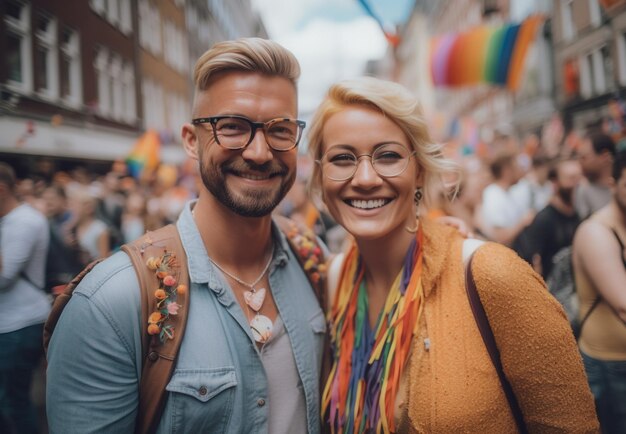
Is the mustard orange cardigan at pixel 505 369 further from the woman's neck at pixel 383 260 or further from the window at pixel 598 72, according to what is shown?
the window at pixel 598 72

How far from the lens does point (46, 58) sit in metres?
1.62

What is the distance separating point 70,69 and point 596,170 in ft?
12.9

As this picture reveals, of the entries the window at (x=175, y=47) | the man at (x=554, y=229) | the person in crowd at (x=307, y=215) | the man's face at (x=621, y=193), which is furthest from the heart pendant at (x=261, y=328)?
the person in crowd at (x=307, y=215)

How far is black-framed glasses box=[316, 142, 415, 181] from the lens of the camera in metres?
1.65

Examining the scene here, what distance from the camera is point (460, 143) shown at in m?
16.1

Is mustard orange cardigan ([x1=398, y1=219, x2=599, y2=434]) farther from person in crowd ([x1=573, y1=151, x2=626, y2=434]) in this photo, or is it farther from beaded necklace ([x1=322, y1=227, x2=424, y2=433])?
person in crowd ([x1=573, y1=151, x2=626, y2=434])

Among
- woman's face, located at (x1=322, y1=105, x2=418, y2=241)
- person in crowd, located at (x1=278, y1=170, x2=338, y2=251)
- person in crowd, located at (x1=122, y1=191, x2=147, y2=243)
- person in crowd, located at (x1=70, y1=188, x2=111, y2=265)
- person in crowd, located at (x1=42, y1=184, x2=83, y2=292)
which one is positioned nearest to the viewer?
woman's face, located at (x1=322, y1=105, x2=418, y2=241)

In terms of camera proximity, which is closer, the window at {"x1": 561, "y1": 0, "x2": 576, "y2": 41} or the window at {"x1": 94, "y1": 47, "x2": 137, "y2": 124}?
the window at {"x1": 94, "y1": 47, "x2": 137, "y2": 124}

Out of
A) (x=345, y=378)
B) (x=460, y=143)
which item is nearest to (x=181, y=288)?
(x=345, y=378)

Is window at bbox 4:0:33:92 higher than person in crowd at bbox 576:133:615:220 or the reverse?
higher

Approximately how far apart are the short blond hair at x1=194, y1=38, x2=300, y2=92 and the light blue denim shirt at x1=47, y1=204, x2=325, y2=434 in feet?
2.07

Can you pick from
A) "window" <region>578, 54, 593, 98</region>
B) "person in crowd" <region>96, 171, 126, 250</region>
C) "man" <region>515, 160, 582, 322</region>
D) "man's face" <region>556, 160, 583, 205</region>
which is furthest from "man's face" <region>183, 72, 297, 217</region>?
"person in crowd" <region>96, 171, 126, 250</region>

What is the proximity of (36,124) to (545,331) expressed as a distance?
6.41 ft

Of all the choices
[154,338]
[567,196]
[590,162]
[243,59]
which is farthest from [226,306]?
[590,162]
